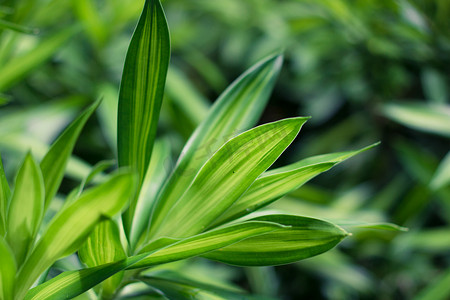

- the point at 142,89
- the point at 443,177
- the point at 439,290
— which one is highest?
the point at 142,89

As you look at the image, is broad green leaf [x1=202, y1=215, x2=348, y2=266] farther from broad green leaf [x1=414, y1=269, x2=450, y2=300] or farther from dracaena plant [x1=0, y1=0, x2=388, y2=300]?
broad green leaf [x1=414, y1=269, x2=450, y2=300]

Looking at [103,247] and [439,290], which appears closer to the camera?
[103,247]

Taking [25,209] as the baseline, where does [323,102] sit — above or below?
below

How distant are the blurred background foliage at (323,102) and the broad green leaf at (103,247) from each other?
1.19 feet

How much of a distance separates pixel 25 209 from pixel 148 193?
0.46 feet

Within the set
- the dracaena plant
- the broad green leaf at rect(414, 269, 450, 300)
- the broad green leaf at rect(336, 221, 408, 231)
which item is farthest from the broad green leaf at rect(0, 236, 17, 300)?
the broad green leaf at rect(414, 269, 450, 300)

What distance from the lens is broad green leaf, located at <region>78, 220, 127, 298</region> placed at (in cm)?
31

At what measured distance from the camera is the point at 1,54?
1.99ft

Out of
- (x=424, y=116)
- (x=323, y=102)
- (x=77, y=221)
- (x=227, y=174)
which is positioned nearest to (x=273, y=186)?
(x=227, y=174)

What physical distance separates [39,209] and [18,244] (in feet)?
0.11

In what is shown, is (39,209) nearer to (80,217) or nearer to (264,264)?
(80,217)

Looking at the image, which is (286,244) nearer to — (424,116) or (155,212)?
(155,212)

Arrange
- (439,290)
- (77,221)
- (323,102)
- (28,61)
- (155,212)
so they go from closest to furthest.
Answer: (77,221), (155,212), (28,61), (439,290), (323,102)

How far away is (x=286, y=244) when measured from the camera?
0.35 metres
